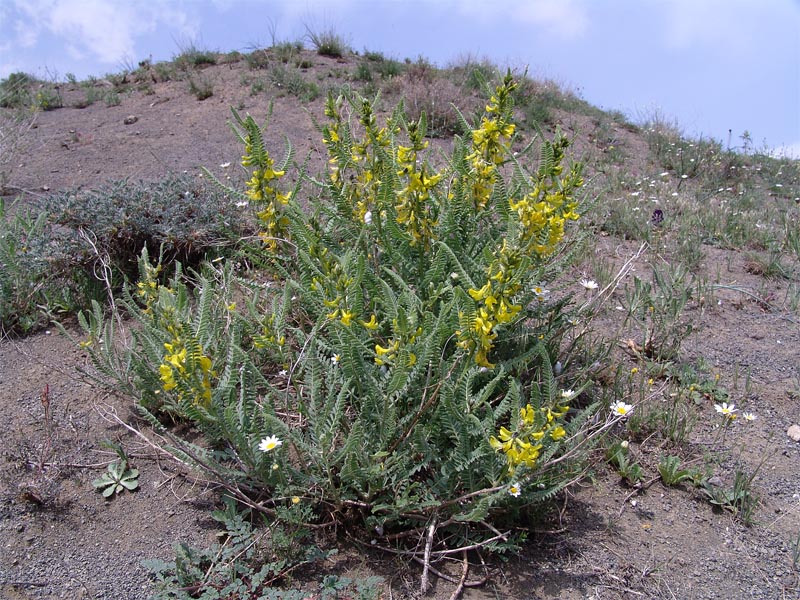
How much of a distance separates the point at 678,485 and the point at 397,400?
118 cm

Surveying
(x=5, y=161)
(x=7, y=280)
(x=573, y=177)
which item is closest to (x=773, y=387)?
(x=573, y=177)

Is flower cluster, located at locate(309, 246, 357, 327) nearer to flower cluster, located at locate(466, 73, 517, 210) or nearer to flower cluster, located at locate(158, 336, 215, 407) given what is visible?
flower cluster, located at locate(158, 336, 215, 407)

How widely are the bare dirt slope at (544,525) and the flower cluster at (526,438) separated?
43cm

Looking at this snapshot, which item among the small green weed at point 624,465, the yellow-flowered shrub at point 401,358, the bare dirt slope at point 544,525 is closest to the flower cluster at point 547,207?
the yellow-flowered shrub at point 401,358

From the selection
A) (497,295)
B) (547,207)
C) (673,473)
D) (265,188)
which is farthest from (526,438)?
(265,188)

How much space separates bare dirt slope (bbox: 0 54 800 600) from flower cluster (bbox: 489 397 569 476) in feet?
1.41

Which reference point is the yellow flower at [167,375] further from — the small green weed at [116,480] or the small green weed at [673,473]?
the small green weed at [673,473]

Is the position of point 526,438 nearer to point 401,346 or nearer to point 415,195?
point 401,346

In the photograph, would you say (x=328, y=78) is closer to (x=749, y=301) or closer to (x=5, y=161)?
(x=5, y=161)

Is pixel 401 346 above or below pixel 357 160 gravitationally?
below

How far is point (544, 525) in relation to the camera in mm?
2027

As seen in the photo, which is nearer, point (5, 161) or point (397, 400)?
point (397, 400)

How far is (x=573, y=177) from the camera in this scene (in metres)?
1.97

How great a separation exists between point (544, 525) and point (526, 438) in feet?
1.69
